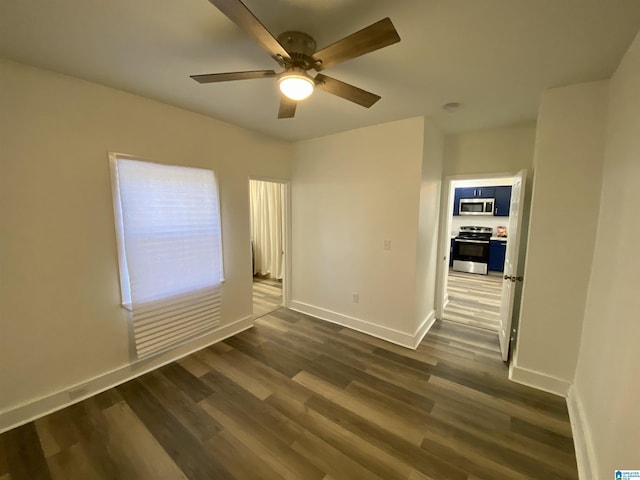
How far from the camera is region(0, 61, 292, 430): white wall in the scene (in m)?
1.82

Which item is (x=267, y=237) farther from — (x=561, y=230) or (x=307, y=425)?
(x=561, y=230)

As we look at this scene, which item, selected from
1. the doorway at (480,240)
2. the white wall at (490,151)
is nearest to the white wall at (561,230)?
the white wall at (490,151)

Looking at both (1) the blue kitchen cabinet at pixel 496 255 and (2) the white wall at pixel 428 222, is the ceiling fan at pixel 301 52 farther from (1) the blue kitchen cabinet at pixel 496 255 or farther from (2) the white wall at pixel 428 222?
(1) the blue kitchen cabinet at pixel 496 255

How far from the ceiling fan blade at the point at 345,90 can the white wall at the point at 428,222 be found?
1.33 metres

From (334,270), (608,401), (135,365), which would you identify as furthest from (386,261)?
(135,365)

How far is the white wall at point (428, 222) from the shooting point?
2902 mm

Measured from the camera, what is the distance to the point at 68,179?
6.61ft

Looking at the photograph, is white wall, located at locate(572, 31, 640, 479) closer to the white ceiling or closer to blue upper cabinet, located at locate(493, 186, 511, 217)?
the white ceiling

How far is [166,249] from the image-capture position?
2549 mm

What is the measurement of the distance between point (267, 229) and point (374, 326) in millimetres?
3492

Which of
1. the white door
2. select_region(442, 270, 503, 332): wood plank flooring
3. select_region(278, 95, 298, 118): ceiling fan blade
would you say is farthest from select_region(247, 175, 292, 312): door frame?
the white door

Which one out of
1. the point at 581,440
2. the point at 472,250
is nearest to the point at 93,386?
the point at 581,440

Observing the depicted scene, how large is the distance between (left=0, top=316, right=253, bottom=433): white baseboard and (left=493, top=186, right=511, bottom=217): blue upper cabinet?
6.86 m

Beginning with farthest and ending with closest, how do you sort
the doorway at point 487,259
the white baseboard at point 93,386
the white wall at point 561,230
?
the doorway at point 487,259 → the white wall at point 561,230 → the white baseboard at point 93,386
